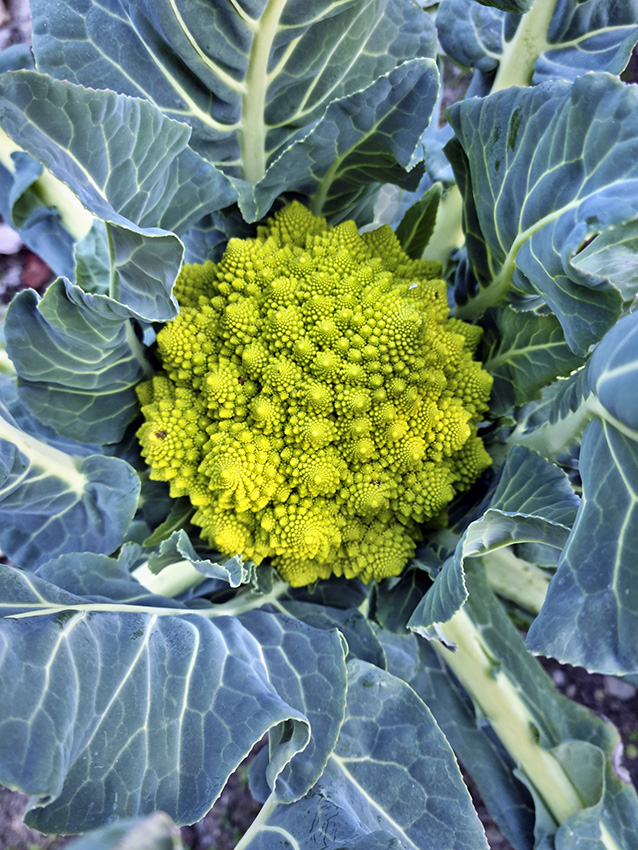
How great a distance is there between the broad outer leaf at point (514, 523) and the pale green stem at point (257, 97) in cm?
84

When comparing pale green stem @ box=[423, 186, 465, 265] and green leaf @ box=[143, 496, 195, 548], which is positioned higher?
pale green stem @ box=[423, 186, 465, 265]

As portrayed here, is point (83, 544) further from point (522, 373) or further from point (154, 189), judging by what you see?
point (522, 373)

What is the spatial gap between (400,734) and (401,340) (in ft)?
2.46

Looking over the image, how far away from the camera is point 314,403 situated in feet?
3.57

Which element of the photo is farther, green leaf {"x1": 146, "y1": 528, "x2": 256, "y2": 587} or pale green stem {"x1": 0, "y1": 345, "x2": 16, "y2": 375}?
pale green stem {"x1": 0, "y1": 345, "x2": 16, "y2": 375}

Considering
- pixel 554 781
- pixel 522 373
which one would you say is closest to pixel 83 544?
pixel 522 373

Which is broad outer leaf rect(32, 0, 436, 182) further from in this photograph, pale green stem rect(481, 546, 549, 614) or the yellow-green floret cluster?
pale green stem rect(481, 546, 549, 614)

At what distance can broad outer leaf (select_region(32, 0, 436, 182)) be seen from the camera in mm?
1034

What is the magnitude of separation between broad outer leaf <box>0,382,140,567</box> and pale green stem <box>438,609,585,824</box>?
79cm

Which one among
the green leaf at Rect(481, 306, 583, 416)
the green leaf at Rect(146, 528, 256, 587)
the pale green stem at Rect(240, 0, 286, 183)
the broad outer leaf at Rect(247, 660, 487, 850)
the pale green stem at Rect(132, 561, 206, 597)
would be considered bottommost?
the broad outer leaf at Rect(247, 660, 487, 850)

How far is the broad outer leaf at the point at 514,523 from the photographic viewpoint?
888mm

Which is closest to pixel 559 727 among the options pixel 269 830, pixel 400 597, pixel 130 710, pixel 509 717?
pixel 509 717

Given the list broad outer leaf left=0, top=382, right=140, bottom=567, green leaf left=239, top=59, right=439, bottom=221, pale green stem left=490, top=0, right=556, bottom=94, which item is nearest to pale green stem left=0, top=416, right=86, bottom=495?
broad outer leaf left=0, top=382, right=140, bottom=567

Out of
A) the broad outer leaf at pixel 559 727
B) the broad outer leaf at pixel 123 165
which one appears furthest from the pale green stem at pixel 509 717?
the broad outer leaf at pixel 123 165
